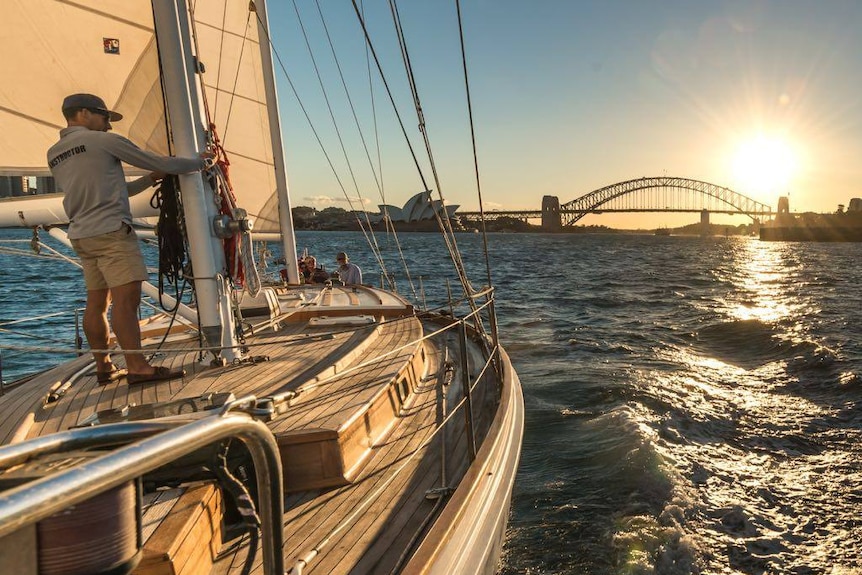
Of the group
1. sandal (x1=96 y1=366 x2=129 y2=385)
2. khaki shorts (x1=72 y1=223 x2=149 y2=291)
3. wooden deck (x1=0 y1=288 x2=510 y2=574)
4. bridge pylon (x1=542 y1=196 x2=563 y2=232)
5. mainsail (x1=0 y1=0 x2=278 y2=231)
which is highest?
bridge pylon (x1=542 y1=196 x2=563 y2=232)

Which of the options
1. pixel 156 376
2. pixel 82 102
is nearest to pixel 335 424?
pixel 156 376

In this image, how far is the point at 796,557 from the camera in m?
4.58

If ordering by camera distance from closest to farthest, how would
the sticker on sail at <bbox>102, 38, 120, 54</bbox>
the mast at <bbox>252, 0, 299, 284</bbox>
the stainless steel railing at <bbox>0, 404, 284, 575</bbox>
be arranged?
the stainless steel railing at <bbox>0, 404, 284, 575</bbox>
the sticker on sail at <bbox>102, 38, 120, 54</bbox>
the mast at <bbox>252, 0, 299, 284</bbox>

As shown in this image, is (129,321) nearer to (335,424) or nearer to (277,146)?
(335,424)

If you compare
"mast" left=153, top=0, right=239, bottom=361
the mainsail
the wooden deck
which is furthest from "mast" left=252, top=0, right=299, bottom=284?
"mast" left=153, top=0, right=239, bottom=361

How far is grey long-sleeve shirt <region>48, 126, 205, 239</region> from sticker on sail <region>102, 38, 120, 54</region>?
97 centimetres

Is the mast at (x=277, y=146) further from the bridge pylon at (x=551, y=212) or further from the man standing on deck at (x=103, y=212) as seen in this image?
the bridge pylon at (x=551, y=212)

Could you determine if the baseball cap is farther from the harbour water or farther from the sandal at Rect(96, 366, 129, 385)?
the harbour water

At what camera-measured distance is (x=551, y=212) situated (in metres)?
151

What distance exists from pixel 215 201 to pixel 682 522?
14.7 feet

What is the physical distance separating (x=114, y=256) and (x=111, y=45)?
1.59 metres

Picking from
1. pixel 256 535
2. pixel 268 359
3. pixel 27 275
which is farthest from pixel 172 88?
pixel 27 275

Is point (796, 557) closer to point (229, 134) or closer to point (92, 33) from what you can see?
point (92, 33)

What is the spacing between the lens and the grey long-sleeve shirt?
3551 millimetres
